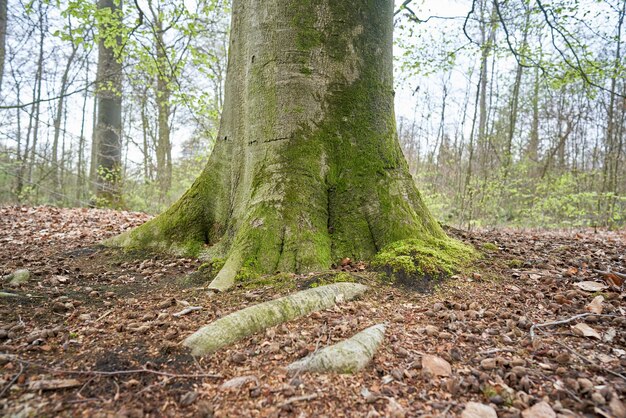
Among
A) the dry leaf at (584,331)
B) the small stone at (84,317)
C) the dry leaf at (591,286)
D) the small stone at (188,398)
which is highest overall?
the dry leaf at (591,286)

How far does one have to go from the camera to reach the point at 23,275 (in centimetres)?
333

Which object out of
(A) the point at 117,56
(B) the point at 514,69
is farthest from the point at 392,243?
(B) the point at 514,69

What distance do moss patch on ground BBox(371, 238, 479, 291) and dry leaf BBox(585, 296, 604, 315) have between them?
99cm

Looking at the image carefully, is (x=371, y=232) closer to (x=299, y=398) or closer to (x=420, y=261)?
(x=420, y=261)

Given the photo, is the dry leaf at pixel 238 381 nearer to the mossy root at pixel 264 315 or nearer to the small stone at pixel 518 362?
the mossy root at pixel 264 315

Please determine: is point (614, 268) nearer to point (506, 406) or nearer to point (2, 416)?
point (506, 406)

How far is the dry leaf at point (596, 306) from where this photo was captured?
240 centimetres

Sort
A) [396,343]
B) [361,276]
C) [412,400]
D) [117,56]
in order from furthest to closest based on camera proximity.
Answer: [117,56] < [361,276] < [396,343] < [412,400]

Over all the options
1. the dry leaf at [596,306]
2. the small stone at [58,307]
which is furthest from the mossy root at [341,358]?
the small stone at [58,307]

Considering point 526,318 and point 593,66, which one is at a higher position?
point 593,66

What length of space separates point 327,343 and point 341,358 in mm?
226

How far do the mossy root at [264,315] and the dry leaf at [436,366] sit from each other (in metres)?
0.86

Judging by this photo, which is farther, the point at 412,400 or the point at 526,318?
the point at 526,318

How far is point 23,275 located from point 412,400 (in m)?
3.71
